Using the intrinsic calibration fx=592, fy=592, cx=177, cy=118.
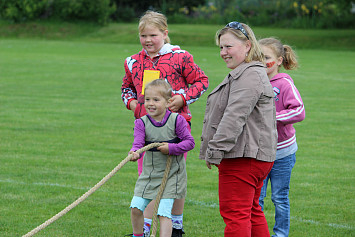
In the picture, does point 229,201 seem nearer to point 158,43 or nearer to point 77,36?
point 158,43

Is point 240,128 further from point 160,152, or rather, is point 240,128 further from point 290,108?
point 290,108

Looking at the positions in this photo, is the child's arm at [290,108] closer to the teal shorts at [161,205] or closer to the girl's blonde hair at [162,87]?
the girl's blonde hair at [162,87]

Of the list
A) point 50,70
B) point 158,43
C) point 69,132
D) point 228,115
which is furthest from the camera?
point 50,70

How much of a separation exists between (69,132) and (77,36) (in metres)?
34.8

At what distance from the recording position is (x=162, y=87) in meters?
4.66

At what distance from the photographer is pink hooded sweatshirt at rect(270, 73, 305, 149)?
482cm

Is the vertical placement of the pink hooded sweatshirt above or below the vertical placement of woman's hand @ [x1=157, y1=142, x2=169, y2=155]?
above

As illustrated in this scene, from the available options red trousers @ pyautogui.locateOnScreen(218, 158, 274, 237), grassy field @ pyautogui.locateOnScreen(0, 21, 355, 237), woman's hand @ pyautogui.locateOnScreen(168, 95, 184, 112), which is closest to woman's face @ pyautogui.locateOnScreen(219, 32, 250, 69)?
red trousers @ pyautogui.locateOnScreen(218, 158, 274, 237)

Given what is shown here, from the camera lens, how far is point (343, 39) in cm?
3947

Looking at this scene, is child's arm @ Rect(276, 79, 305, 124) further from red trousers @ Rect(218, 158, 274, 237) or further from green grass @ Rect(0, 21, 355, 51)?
green grass @ Rect(0, 21, 355, 51)

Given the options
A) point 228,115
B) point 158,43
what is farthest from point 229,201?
point 158,43

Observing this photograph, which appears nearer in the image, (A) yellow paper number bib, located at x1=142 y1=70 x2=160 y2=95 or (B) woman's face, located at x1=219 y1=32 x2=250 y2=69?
(B) woman's face, located at x1=219 y1=32 x2=250 y2=69

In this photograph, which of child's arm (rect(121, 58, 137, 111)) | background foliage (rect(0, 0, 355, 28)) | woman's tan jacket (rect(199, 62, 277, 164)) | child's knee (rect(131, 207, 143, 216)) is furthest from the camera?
background foliage (rect(0, 0, 355, 28))

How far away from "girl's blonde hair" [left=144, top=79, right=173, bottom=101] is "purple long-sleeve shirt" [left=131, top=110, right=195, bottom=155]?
0.50 feet
